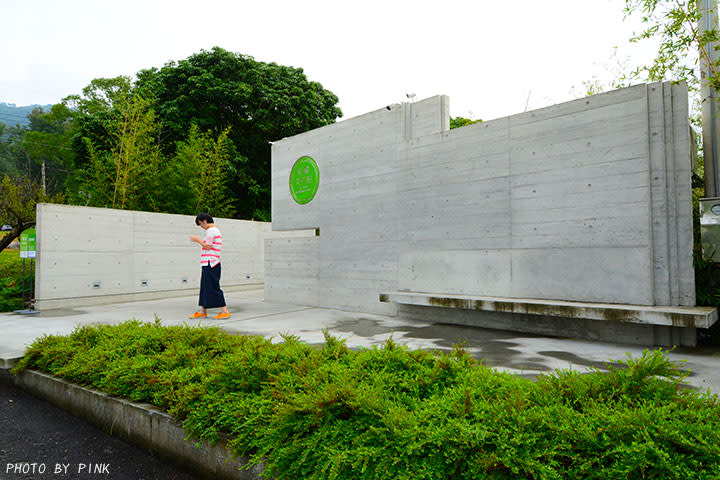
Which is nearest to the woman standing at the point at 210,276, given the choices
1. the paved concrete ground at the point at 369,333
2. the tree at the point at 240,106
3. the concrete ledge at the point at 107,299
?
the paved concrete ground at the point at 369,333

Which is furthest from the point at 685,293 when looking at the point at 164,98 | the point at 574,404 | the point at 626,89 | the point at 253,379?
the point at 164,98

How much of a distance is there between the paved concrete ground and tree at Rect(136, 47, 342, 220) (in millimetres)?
10760

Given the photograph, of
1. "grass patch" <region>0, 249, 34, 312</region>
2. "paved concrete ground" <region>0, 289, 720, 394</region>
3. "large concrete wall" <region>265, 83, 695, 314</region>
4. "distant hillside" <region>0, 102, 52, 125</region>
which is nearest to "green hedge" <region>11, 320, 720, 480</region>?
"paved concrete ground" <region>0, 289, 720, 394</region>

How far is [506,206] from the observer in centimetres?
579

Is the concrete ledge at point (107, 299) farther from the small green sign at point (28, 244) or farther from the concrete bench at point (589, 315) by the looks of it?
the concrete bench at point (589, 315)

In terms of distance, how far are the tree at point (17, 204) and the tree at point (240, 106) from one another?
843cm

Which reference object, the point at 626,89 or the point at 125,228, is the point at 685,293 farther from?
the point at 125,228

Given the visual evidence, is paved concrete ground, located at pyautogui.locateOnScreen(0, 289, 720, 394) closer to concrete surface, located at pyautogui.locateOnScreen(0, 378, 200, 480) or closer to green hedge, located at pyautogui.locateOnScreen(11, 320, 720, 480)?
green hedge, located at pyautogui.locateOnScreen(11, 320, 720, 480)

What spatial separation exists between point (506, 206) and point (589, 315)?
1809 millimetres

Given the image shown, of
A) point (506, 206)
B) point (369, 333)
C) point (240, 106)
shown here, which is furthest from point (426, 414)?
point (240, 106)

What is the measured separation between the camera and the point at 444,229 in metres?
6.46

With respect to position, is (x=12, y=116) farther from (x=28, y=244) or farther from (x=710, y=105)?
(x=710, y=105)

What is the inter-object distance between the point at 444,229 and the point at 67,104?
1483 inches

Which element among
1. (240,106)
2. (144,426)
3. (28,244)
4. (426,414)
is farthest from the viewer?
(240,106)
